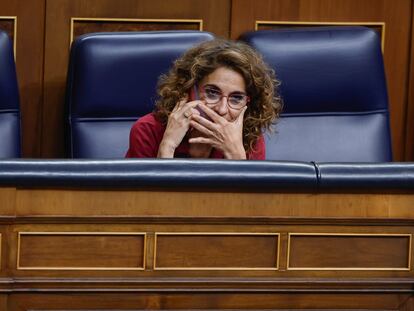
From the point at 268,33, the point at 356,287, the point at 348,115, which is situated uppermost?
the point at 268,33

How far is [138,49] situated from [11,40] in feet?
0.60

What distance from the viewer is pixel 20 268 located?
847 millimetres

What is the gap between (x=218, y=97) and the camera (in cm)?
115

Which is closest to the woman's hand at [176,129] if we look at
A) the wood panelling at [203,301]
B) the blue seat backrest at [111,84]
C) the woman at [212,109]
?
the woman at [212,109]

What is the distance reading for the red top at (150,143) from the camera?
1.16m

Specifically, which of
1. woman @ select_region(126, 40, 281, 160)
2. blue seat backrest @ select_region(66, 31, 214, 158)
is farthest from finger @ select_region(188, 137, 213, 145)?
blue seat backrest @ select_region(66, 31, 214, 158)

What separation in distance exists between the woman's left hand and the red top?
0.8 inches

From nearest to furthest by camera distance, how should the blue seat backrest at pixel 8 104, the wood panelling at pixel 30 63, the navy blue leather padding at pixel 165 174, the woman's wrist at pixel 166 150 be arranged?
the navy blue leather padding at pixel 165 174
the woman's wrist at pixel 166 150
the blue seat backrest at pixel 8 104
the wood panelling at pixel 30 63

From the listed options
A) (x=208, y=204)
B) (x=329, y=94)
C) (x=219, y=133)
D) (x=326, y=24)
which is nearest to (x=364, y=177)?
(x=208, y=204)

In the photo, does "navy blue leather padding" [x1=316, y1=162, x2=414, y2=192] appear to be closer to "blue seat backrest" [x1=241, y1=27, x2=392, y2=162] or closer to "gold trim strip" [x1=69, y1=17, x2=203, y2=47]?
"blue seat backrest" [x1=241, y1=27, x2=392, y2=162]

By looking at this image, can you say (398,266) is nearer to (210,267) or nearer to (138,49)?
(210,267)

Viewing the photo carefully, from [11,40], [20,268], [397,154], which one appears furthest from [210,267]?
[397,154]

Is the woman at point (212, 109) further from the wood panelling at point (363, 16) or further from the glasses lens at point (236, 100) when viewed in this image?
the wood panelling at point (363, 16)

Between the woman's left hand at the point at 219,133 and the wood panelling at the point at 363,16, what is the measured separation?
35 cm
